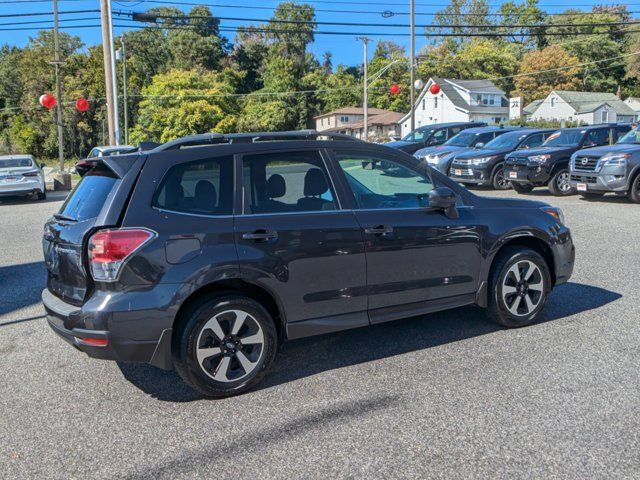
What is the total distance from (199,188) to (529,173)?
13321 millimetres

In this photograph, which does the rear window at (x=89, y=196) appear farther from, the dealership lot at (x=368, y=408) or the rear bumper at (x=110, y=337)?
the dealership lot at (x=368, y=408)

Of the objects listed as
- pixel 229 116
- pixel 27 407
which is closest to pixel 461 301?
pixel 27 407

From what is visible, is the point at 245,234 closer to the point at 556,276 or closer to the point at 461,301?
the point at 461,301

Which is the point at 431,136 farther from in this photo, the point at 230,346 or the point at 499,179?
the point at 230,346

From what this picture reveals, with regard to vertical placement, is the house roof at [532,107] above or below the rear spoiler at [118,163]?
above

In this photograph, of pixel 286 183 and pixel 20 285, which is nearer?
pixel 286 183

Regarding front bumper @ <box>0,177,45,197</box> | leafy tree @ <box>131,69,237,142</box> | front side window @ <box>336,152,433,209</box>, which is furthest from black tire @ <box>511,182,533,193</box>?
leafy tree @ <box>131,69,237,142</box>

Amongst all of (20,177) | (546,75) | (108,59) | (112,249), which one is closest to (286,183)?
(112,249)

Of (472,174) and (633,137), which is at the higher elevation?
(633,137)

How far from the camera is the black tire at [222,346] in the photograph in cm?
393

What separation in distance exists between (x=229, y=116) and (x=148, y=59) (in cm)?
3020

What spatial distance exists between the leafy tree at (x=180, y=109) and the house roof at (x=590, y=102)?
4111 cm

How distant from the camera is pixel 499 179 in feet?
57.7

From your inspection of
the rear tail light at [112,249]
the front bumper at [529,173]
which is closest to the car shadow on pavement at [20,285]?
the rear tail light at [112,249]
